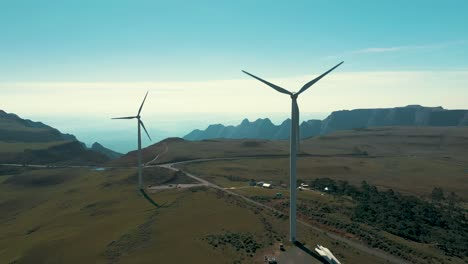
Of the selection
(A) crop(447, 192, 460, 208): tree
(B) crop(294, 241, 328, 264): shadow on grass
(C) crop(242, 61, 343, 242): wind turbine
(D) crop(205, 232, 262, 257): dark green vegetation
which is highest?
(C) crop(242, 61, 343, 242): wind turbine

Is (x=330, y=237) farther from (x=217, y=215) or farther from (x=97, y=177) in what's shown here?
(x=97, y=177)

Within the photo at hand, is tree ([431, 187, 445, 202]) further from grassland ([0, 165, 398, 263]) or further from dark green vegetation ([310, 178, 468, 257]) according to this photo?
grassland ([0, 165, 398, 263])

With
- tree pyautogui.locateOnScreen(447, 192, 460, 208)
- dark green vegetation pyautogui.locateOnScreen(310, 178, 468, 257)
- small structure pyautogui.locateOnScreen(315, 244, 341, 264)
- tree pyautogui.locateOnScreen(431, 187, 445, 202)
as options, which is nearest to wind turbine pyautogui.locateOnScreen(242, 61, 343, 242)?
small structure pyautogui.locateOnScreen(315, 244, 341, 264)

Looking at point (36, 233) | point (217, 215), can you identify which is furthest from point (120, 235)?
point (36, 233)

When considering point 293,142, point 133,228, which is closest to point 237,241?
point 293,142

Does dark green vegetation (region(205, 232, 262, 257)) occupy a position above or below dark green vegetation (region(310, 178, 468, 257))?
above

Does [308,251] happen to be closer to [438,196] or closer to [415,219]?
[415,219]

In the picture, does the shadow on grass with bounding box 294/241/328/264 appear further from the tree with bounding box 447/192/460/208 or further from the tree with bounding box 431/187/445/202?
the tree with bounding box 431/187/445/202

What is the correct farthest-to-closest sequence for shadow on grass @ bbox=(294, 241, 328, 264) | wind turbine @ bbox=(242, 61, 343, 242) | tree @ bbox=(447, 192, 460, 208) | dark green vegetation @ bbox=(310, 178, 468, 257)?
tree @ bbox=(447, 192, 460, 208) → dark green vegetation @ bbox=(310, 178, 468, 257) → wind turbine @ bbox=(242, 61, 343, 242) → shadow on grass @ bbox=(294, 241, 328, 264)

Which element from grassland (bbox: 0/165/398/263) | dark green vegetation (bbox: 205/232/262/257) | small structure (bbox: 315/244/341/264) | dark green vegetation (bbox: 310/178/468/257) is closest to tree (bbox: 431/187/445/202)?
dark green vegetation (bbox: 310/178/468/257)

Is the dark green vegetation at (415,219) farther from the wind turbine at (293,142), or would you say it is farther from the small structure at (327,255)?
the wind turbine at (293,142)

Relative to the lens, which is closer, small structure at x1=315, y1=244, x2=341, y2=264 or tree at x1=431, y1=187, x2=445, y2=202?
small structure at x1=315, y1=244, x2=341, y2=264

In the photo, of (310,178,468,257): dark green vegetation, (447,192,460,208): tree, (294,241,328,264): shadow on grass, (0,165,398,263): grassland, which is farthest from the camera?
(447,192,460,208): tree

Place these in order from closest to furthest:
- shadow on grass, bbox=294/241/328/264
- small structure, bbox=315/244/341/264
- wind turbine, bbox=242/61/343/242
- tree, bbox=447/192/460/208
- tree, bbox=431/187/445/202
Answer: small structure, bbox=315/244/341/264
shadow on grass, bbox=294/241/328/264
wind turbine, bbox=242/61/343/242
tree, bbox=447/192/460/208
tree, bbox=431/187/445/202
